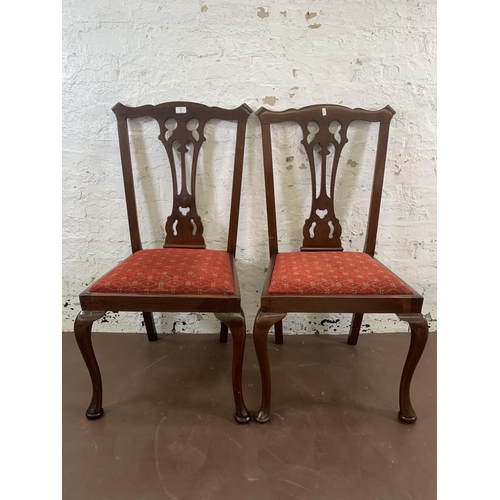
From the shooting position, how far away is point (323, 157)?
5.78 feet

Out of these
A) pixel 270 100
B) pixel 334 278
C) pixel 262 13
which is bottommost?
pixel 334 278

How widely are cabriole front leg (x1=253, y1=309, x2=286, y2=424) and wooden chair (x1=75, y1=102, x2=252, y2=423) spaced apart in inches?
2.1

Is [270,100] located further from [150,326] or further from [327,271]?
[150,326]

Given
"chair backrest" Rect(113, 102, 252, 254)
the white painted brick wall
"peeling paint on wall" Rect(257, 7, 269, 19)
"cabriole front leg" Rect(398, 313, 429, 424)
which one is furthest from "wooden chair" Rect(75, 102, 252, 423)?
"cabriole front leg" Rect(398, 313, 429, 424)

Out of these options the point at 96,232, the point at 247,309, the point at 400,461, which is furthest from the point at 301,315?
the point at 96,232

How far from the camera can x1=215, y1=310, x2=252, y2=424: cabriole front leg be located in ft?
4.48

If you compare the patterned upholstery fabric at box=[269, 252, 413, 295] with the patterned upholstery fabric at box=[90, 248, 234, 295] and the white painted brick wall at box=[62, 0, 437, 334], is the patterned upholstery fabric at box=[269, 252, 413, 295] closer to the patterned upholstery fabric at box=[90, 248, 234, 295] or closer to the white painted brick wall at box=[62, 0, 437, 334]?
the patterned upholstery fabric at box=[90, 248, 234, 295]

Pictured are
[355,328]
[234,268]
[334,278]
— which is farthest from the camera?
[355,328]

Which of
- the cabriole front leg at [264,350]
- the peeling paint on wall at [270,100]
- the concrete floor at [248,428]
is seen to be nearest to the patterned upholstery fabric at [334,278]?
the cabriole front leg at [264,350]

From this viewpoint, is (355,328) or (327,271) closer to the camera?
(327,271)

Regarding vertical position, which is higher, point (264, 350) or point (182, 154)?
point (182, 154)

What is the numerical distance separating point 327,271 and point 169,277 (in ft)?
2.08

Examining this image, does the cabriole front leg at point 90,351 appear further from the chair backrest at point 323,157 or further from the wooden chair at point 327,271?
Answer: the chair backrest at point 323,157

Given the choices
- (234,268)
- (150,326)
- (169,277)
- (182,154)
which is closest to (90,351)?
(169,277)
